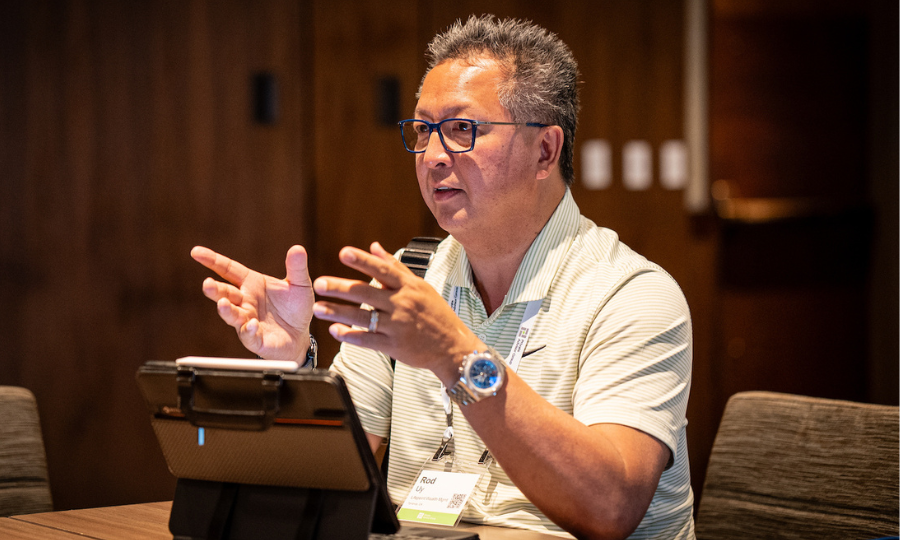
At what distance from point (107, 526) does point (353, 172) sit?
276 cm

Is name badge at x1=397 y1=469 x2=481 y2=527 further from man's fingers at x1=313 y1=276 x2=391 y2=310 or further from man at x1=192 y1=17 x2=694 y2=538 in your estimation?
man's fingers at x1=313 y1=276 x2=391 y2=310

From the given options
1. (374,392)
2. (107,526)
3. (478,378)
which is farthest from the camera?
(374,392)

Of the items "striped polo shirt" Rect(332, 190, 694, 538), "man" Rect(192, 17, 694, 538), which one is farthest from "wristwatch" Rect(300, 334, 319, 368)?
"striped polo shirt" Rect(332, 190, 694, 538)

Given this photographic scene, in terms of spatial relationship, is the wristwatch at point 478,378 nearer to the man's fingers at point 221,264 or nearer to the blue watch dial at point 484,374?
the blue watch dial at point 484,374

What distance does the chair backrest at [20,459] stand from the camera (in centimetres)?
172

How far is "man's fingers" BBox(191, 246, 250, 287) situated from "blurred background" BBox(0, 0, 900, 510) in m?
2.22

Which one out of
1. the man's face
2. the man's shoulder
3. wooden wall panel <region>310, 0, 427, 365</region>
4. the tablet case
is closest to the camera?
the tablet case

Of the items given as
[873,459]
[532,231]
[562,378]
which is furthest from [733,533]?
[532,231]

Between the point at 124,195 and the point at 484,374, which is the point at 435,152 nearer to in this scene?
the point at 484,374

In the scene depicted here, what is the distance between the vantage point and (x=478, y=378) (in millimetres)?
1188

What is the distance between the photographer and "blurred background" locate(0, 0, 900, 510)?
3.54 m

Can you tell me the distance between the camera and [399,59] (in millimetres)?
4023

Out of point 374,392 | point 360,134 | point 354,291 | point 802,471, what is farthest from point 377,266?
point 360,134

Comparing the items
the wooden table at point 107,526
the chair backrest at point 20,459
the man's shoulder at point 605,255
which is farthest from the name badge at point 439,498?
the chair backrest at point 20,459
